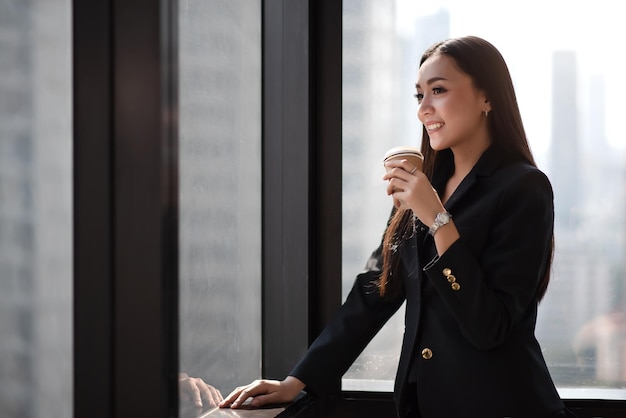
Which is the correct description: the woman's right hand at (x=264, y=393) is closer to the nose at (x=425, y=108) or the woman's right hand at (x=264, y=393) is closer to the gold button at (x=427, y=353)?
the gold button at (x=427, y=353)

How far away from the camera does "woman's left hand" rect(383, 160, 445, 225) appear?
1.62 meters

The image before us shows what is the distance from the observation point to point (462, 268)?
5.13ft

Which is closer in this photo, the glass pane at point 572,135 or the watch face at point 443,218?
the watch face at point 443,218

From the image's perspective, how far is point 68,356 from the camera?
1121mm

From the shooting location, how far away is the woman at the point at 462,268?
5.18ft

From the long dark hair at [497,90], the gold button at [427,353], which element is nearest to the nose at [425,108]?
the long dark hair at [497,90]

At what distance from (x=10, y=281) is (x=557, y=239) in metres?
1.57

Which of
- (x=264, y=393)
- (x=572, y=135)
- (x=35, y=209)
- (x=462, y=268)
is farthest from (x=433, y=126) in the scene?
(x=35, y=209)

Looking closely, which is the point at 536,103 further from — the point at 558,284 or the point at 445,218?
the point at 445,218

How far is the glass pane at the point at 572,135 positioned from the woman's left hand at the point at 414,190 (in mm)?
505

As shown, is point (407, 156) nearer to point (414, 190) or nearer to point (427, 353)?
point (414, 190)

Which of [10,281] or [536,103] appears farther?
[536,103]

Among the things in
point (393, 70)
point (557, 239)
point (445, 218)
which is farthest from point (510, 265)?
point (393, 70)

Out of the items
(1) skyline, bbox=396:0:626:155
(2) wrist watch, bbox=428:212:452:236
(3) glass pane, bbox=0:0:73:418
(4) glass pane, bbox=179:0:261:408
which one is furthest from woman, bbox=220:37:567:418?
(3) glass pane, bbox=0:0:73:418
